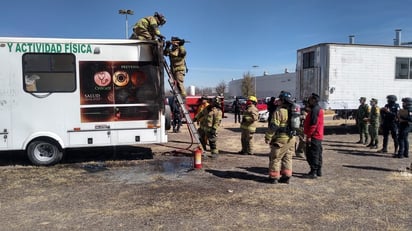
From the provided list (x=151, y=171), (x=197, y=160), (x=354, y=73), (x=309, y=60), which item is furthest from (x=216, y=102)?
(x=354, y=73)

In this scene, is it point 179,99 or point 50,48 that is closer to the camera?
point 50,48

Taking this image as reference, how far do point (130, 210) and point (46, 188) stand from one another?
2154 mm

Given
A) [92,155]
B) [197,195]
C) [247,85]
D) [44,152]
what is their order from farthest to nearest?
[247,85] → [92,155] → [44,152] → [197,195]

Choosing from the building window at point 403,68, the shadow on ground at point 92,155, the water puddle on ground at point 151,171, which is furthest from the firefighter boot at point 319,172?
the building window at point 403,68

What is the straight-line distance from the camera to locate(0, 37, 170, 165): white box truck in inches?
309

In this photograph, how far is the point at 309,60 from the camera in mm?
15109

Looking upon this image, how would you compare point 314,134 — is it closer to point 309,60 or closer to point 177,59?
point 177,59

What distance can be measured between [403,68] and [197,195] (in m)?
12.7

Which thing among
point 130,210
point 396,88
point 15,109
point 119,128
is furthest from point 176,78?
point 396,88

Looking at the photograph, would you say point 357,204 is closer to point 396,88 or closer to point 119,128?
point 119,128

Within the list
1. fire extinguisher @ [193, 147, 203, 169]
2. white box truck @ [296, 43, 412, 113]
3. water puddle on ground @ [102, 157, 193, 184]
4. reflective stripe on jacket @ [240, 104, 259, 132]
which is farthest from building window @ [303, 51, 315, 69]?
fire extinguisher @ [193, 147, 203, 169]

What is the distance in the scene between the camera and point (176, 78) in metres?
9.23

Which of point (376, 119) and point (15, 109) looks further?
point (376, 119)

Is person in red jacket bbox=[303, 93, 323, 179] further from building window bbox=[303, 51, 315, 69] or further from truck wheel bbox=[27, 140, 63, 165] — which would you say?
building window bbox=[303, 51, 315, 69]
